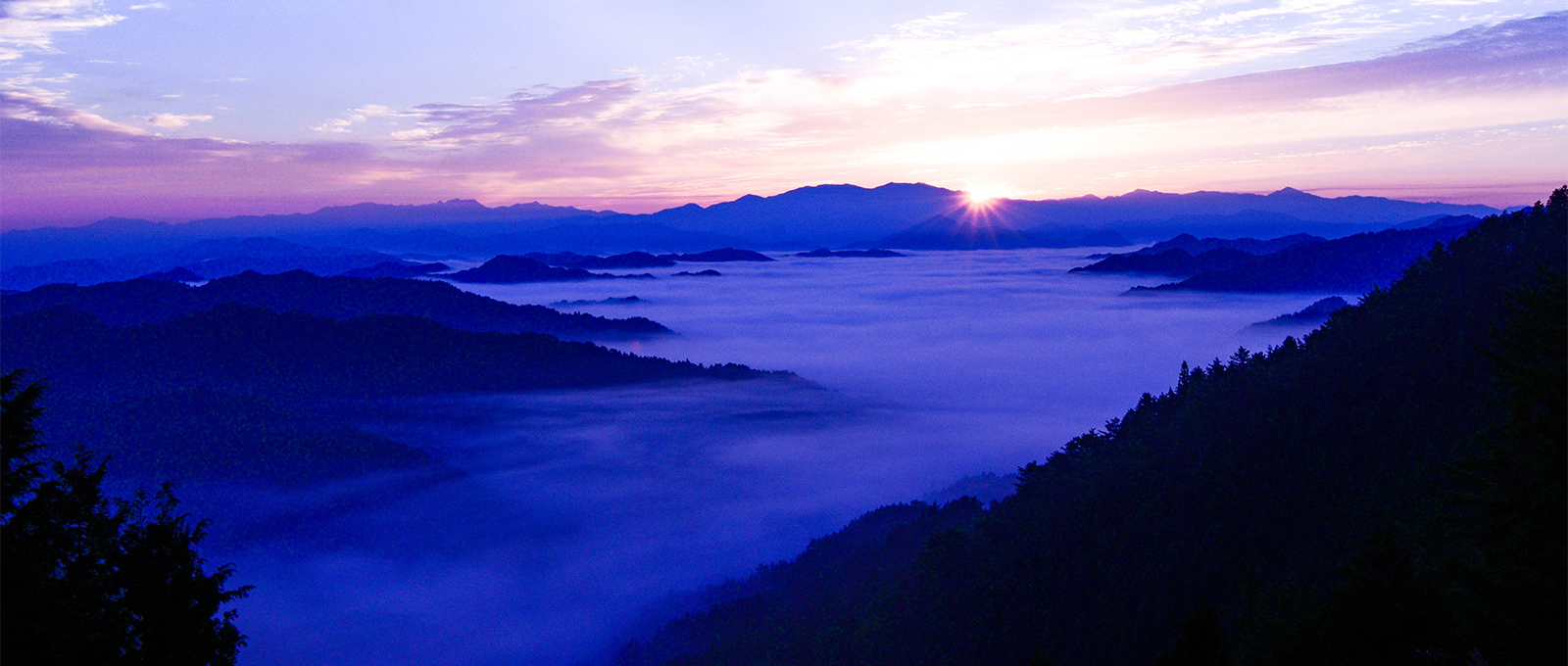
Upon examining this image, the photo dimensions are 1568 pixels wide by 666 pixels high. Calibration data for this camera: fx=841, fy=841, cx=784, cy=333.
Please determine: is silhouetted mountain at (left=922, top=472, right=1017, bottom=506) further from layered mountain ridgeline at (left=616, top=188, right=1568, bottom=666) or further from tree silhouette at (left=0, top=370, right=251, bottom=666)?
tree silhouette at (left=0, top=370, right=251, bottom=666)

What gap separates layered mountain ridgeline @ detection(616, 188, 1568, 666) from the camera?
48.9 meters

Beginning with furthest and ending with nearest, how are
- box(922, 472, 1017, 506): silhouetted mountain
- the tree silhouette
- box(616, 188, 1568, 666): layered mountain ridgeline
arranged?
box(922, 472, 1017, 506): silhouetted mountain < box(616, 188, 1568, 666): layered mountain ridgeline < the tree silhouette

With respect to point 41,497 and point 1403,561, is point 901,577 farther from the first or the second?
point 41,497

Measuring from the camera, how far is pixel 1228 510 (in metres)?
62.3

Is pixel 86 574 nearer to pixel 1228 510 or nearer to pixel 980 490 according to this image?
pixel 1228 510

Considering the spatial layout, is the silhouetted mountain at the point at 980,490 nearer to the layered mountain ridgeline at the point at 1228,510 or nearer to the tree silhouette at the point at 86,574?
the layered mountain ridgeline at the point at 1228,510

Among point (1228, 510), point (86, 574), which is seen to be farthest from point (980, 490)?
point (86, 574)

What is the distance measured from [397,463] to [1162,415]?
6658 inches

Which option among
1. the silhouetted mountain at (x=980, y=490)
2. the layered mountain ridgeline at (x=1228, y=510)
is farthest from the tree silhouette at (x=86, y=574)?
the silhouetted mountain at (x=980, y=490)

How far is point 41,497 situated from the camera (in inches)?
619

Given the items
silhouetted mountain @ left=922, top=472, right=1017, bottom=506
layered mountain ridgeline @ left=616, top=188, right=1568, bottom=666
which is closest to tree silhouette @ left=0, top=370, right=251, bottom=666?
layered mountain ridgeline @ left=616, top=188, right=1568, bottom=666

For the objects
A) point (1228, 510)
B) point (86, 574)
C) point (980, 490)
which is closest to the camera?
point (86, 574)

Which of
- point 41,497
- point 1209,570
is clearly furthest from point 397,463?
point 41,497

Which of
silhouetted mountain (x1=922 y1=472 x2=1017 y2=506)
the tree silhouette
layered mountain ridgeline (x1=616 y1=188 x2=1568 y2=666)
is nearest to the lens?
the tree silhouette
